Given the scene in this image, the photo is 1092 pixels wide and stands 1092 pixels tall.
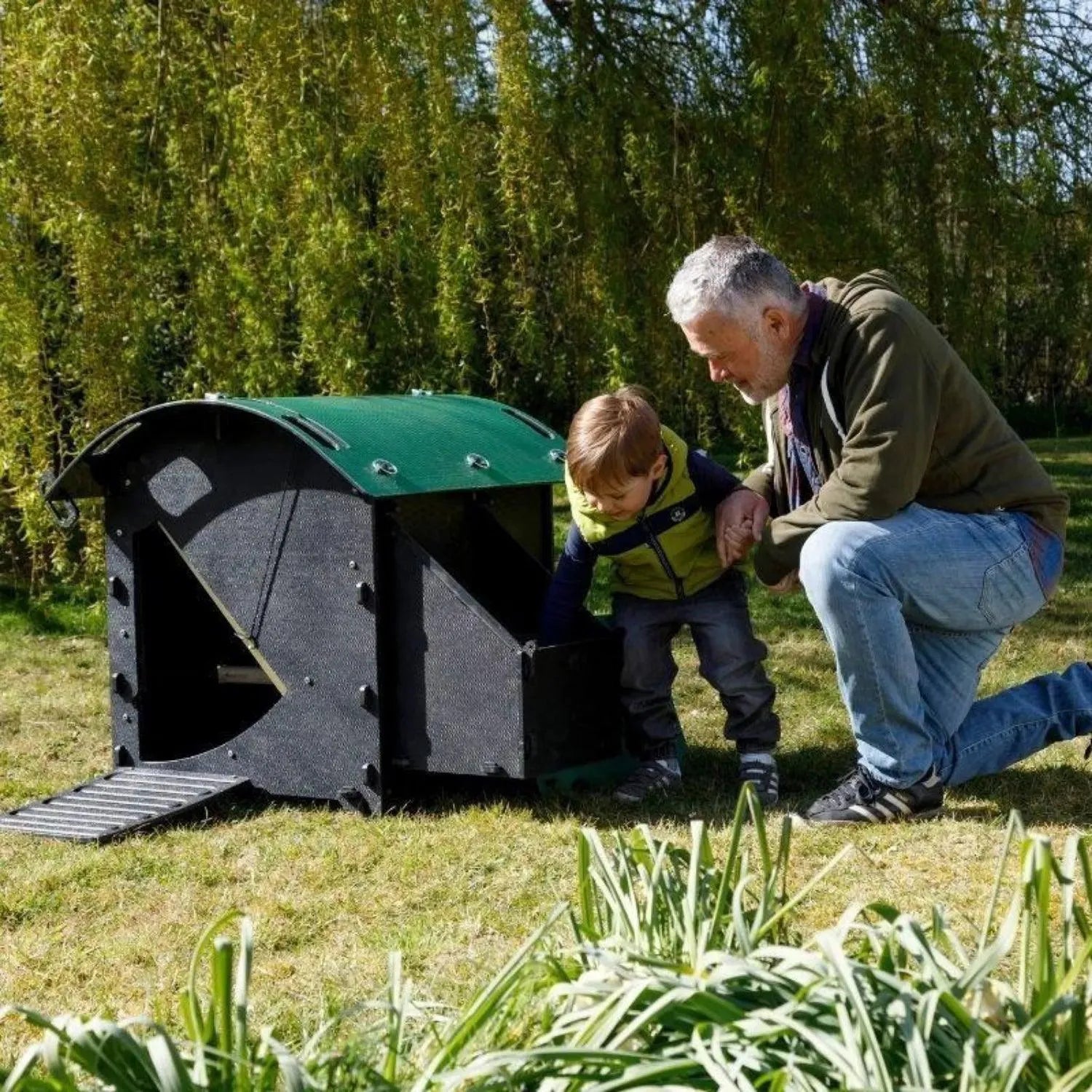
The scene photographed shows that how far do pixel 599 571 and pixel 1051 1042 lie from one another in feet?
20.8

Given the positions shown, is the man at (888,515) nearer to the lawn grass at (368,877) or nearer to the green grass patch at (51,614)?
the lawn grass at (368,877)

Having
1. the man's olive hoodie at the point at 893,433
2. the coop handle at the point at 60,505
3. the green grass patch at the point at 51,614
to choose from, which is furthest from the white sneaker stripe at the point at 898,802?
the green grass patch at the point at 51,614

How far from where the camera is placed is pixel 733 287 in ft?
11.6

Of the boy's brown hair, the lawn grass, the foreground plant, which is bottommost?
the lawn grass

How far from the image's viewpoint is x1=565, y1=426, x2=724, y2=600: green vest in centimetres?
380

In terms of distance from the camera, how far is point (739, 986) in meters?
1.73

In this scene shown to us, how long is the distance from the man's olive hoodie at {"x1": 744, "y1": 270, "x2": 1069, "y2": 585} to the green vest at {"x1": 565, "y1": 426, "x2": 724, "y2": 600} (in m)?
0.13

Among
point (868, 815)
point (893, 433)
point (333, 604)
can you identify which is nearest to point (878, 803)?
point (868, 815)

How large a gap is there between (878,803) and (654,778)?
1.74ft

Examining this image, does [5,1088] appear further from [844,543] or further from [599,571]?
[599,571]

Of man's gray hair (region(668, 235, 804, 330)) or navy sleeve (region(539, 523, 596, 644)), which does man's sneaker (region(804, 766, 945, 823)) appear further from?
man's gray hair (region(668, 235, 804, 330))

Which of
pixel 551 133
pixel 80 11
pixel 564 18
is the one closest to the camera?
pixel 80 11

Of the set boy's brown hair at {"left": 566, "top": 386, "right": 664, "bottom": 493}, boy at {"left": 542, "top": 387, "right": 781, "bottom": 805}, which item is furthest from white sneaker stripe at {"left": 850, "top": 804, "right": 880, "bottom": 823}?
boy's brown hair at {"left": 566, "top": 386, "right": 664, "bottom": 493}

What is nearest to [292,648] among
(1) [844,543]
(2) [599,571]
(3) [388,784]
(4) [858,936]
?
(3) [388,784]
